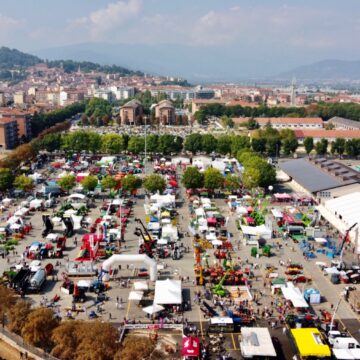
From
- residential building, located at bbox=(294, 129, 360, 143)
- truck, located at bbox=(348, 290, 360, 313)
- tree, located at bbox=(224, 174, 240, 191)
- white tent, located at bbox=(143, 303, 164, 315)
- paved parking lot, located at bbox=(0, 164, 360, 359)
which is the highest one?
residential building, located at bbox=(294, 129, 360, 143)

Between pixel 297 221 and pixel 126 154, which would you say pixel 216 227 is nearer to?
pixel 297 221

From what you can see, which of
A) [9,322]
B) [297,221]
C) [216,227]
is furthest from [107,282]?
[297,221]

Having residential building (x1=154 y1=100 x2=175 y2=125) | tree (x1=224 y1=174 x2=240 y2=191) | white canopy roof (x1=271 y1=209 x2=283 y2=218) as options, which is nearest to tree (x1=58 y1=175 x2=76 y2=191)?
tree (x1=224 y1=174 x2=240 y2=191)

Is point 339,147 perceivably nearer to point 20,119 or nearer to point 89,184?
point 89,184

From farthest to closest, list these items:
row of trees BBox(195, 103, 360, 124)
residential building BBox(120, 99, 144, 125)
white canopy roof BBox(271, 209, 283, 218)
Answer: row of trees BBox(195, 103, 360, 124), residential building BBox(120, 99, 144, 125), white canopy roof BBox(271, 209, 283, 218)

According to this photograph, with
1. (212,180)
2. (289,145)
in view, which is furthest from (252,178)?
(289,145)

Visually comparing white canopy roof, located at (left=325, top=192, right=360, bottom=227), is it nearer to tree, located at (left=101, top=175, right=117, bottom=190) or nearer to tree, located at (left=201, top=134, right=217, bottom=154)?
tree, located at (left=101, top=175, right=117, bottom=190)

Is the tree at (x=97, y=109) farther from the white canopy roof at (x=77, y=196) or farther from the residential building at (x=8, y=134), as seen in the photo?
the white canopy roof at (x=77, y=196)
